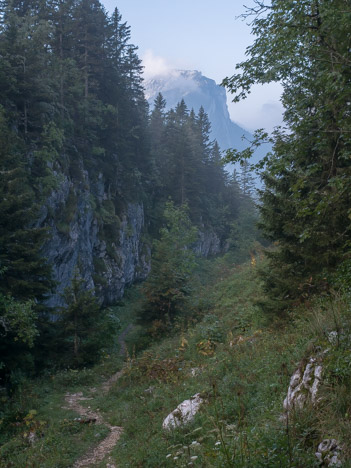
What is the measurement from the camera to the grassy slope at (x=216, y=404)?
4.06 meters

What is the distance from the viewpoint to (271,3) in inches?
258

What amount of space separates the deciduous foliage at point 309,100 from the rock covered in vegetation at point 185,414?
434cm

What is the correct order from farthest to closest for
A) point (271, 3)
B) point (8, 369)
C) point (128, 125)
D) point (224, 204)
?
point (224, 204), point (128, 125), point (8, 369), point (271, 3)

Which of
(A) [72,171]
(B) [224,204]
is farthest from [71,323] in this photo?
(B) [224,204]

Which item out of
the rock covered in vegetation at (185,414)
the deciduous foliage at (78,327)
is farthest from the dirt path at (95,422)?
the deciduous foliage at (78,327)

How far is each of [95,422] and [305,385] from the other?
7927 mm

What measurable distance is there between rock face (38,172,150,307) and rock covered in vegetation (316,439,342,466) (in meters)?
15.8

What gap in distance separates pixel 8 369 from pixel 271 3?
48.0 feet

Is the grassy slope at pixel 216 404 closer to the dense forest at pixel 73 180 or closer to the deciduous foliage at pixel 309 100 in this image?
the deciduous foliage at pixel 309 100

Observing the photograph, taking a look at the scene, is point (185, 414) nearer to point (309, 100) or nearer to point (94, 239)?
point (309, 100)

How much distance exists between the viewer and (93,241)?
2756cm

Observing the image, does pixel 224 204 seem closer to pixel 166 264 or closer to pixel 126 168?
pixel 126 168

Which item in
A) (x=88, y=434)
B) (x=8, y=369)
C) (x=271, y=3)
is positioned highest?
(x=271, y=3)

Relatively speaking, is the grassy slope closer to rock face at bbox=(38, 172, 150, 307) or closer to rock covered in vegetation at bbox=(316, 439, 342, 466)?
rock covered in vegetation at bbox=(316, 439, 342, 466)
